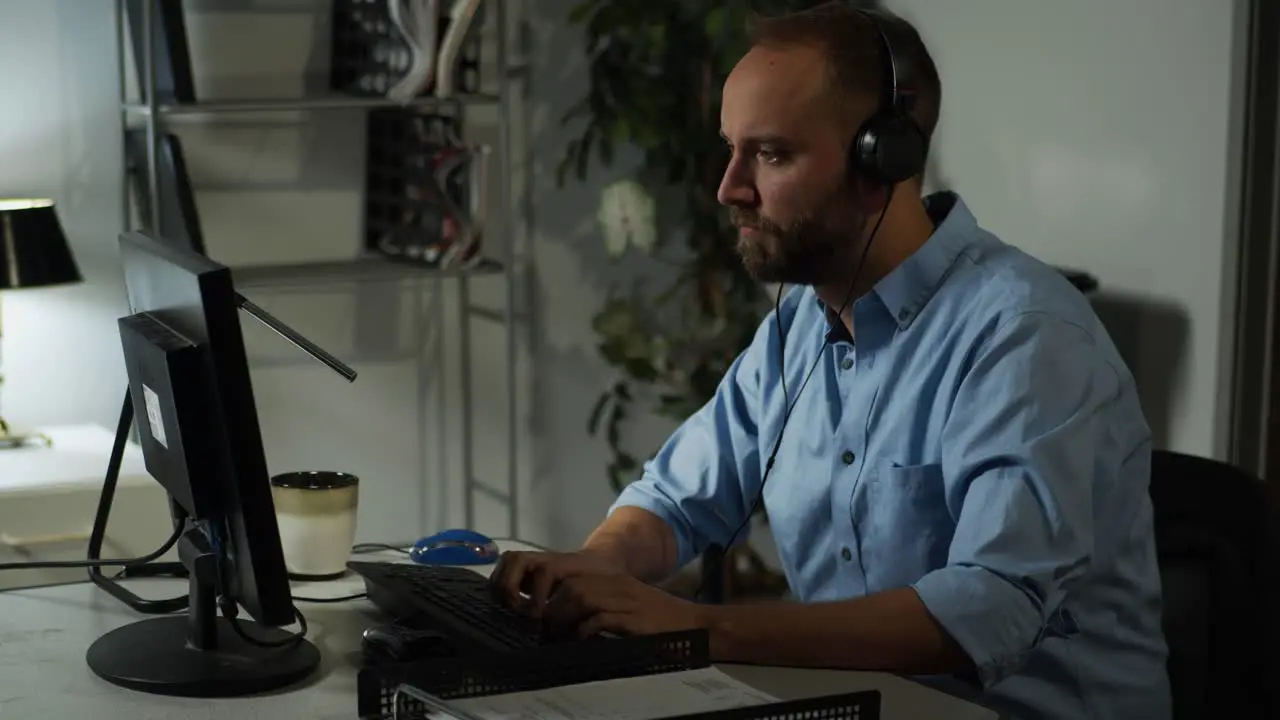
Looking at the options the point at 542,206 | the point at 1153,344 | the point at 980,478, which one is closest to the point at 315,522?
the point at 980,478

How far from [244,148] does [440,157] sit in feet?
1.40

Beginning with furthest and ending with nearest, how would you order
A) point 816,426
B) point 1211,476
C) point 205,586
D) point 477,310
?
1. point 477,310
2. point 816,426
3. point 1211,476
4. point 205,586

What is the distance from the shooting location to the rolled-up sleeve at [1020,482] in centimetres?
142

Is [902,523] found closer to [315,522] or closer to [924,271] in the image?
[924,271]

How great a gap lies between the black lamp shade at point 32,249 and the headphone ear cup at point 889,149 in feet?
5.59

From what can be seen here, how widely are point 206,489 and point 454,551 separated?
0.50m

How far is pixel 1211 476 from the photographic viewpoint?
5.31ft

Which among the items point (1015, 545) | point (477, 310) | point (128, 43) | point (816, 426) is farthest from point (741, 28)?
point (1015, 545)

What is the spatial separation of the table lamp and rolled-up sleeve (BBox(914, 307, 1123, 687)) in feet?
6.09

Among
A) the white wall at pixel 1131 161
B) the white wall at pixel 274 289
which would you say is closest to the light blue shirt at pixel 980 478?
the white wall at pixel 1131 161

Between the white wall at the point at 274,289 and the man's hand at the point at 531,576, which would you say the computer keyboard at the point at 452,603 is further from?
the white wall at the point at 274,289

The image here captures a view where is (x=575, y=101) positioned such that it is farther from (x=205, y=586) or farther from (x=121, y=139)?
(x=205, y=586)

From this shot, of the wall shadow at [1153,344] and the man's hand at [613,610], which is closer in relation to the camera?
the man's hand at [613,610]

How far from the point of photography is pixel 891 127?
1.65 meters
